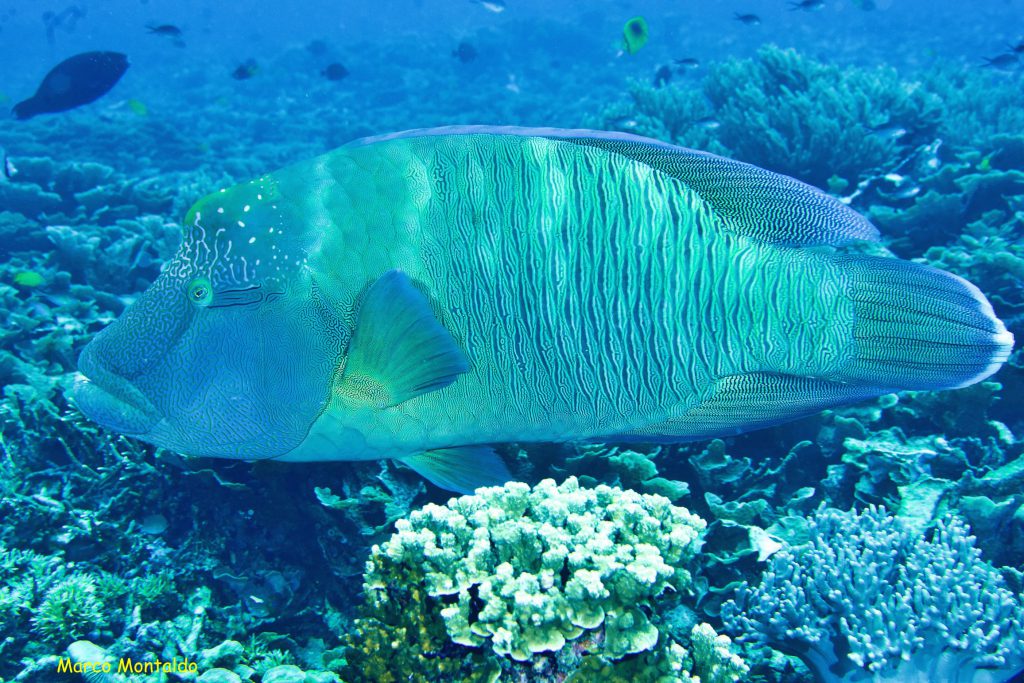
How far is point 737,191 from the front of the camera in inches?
83.1

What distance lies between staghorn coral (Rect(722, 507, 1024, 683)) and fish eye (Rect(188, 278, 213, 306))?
231cm

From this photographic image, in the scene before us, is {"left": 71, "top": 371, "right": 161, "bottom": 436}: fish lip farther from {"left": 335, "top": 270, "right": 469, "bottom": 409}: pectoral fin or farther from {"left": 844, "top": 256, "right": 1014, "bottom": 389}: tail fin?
{"left": 844, "top": 256, "right": 1014, "bottom": 389}: tail fin

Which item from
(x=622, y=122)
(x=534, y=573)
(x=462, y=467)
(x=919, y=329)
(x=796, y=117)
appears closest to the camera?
(x=919, y=329)

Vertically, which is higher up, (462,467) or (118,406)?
(118,406)

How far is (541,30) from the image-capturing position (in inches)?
1315

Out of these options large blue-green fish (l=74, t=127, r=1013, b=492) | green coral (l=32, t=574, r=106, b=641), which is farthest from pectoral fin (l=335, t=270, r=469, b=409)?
green coral (l=32, t=574, r=106, b=641)

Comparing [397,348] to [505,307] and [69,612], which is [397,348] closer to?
[505,307]

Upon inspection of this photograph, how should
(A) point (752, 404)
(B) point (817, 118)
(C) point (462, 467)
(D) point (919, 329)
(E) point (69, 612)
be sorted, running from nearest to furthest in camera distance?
1. (D) point (919, 329)
2. (A) point (752, 404)
3. (C) point (462, 467)
4. (E) point (69, 612)
5. (B) point (817, 118)

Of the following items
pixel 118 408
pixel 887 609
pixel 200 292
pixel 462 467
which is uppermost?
pixel 200 292

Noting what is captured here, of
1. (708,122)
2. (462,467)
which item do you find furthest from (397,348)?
(708,122)

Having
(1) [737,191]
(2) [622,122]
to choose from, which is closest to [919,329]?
(1) [737,191]

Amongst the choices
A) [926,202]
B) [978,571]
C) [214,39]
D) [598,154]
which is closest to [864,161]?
[926,202]

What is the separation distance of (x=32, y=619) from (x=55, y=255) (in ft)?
16.1

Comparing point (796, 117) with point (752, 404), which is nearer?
point (752, 404)
